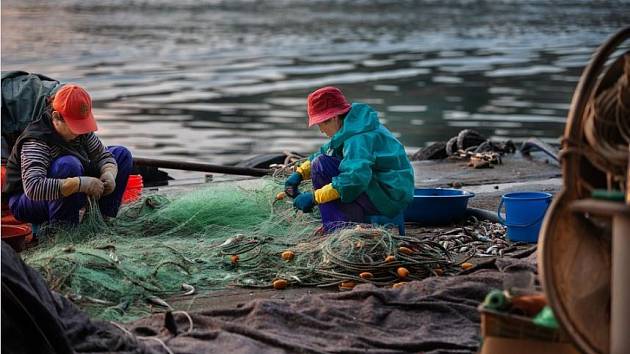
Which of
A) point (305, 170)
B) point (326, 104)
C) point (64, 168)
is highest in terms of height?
point (326, 104)

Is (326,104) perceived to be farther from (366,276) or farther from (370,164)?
(366,276)

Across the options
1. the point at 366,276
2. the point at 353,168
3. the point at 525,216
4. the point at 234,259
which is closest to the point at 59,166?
the point at 234,259

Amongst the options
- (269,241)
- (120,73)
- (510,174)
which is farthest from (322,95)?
(120,73)

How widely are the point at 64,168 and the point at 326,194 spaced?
150cm

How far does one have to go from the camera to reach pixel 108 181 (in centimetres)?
667

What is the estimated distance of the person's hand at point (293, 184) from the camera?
691cm

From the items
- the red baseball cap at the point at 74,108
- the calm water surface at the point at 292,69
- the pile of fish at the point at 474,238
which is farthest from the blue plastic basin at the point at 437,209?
the calm water surface at the point at 292,69

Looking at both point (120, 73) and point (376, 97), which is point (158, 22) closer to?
point (120, 73)

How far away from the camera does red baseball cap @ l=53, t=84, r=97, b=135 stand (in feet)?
21.0

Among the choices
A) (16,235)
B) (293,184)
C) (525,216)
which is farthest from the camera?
(293,184)

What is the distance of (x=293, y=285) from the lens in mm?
5746

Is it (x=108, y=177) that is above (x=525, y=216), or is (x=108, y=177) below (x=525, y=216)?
above

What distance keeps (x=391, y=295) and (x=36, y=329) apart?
5.57 ft

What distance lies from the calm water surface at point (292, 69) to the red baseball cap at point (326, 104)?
7.90m
